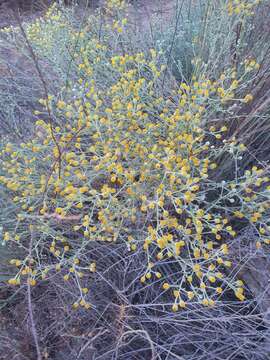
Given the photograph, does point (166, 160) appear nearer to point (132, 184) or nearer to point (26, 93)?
point (132, 184)

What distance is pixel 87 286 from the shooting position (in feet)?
6.36

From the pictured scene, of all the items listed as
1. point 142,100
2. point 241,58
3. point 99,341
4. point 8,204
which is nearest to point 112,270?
point 99,341

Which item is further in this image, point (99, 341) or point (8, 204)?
point (8, 204)

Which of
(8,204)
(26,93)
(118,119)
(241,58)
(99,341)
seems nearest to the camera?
(99,341)

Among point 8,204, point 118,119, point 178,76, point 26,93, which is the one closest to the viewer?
point 118,119

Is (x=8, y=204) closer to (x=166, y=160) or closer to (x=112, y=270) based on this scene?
→ (x=112, y=270)

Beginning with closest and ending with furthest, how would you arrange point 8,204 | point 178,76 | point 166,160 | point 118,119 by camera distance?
point 166,160 < point 118,119 < point 8,204 < point 178,76

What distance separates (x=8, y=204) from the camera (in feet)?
7.11

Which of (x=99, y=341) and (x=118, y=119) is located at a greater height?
(x=118, y=119)

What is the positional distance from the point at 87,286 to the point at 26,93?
1.94m

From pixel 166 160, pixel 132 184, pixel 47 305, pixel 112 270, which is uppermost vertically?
pixel 166 160

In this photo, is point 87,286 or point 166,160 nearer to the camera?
point 166,160

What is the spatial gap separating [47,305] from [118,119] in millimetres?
1011

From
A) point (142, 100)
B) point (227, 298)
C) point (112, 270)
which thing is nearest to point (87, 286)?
point (112, 270)
